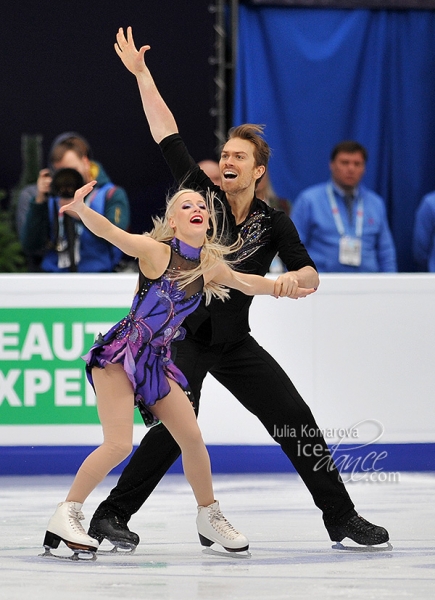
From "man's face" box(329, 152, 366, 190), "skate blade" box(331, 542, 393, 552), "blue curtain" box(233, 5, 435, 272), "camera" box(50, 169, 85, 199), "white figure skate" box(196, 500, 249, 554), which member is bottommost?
"skate blade" box(331, 542, 393, 552)

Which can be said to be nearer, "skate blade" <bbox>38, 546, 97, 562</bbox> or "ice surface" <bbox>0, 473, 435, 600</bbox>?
"ice surface" <bbox>0, 473, 435, 600</bbox>

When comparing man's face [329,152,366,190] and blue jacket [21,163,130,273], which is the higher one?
man's face [329,152,366,190]

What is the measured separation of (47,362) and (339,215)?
7.26 feet

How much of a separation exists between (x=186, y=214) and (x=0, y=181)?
192 inches

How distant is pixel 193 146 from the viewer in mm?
7840

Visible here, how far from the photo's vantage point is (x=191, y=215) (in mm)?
3311

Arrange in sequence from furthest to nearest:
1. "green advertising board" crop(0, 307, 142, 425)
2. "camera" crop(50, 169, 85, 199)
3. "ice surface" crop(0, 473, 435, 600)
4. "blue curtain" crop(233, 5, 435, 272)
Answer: "blue curtain" crop(233, 5, 435, 272) < "camera" crop(50, 169, 85, 199) < "green advertising board" crop(0, 307, 142, 425) < "ice surface" crop(0, 473, 435, 600)

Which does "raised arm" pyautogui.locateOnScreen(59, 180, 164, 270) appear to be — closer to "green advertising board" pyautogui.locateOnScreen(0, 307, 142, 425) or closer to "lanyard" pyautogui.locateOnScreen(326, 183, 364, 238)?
"green advertising board" pyautogui.locateOnScreen(0, 307, 142, 425)

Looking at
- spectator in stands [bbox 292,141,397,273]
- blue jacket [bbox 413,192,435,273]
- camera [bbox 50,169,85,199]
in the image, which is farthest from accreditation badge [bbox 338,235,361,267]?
camera [bbox 50,169,85,199]

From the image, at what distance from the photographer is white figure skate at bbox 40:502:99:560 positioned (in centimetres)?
323

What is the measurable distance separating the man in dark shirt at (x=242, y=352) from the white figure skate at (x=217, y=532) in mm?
207

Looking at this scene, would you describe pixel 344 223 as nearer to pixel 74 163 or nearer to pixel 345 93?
pixel 345 93

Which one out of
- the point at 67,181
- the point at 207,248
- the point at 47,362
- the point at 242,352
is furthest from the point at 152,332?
the point at 67,181

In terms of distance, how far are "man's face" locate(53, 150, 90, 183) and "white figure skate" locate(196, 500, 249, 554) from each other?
2.68 meters
